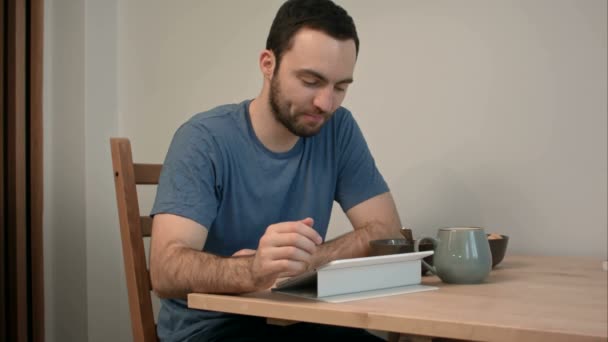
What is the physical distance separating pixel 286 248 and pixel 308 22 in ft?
1.81

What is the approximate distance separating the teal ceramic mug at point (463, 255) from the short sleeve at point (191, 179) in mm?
440

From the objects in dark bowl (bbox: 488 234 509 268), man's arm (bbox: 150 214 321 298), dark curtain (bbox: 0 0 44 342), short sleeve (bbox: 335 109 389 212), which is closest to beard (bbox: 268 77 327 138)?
short sleeve (bbox: 335 109 389 212)

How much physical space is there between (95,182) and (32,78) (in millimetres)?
393

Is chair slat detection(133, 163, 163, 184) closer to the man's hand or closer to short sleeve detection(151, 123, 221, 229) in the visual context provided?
short sleeve detection(151, 123, 221, 229)

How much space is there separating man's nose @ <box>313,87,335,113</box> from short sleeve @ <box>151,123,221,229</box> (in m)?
0.22

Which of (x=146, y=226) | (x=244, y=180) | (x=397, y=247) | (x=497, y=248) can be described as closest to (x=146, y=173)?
(x=146, y=226)

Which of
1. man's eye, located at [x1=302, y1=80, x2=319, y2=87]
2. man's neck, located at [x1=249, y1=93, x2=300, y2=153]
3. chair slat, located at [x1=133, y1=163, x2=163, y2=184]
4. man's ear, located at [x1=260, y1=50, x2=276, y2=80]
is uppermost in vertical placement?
man's ear, located at [x1=260, y1=50, x2=276, y2=80]

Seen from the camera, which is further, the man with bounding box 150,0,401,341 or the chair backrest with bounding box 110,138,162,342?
the chair backrest with bounding box 110,138,162,342

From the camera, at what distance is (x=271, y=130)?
139 cm

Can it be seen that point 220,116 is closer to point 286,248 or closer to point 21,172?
point 286,248

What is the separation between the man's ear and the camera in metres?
1.37

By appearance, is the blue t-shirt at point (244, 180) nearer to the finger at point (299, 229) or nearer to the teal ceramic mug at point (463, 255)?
the finger at point (299, 229)

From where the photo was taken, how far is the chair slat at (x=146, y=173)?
56.2 inches

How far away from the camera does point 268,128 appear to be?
54.7 inches
